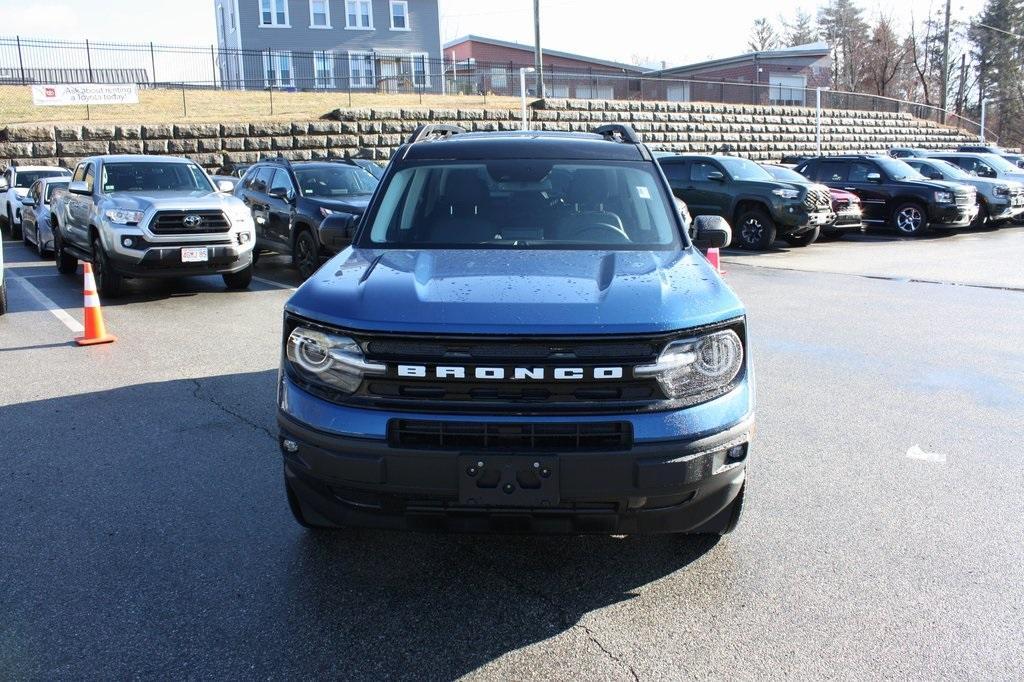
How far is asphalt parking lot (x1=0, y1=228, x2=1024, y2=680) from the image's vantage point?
3.13 m

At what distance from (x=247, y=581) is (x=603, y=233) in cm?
239

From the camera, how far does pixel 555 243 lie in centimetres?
448

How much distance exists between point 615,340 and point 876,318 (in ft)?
25.1

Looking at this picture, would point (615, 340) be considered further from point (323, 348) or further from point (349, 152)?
point (349, 152)

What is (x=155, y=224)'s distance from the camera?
10.8 m

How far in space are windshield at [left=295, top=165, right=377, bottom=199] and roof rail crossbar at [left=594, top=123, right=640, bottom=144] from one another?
25.6ft


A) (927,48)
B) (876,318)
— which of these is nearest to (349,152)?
(876,318)

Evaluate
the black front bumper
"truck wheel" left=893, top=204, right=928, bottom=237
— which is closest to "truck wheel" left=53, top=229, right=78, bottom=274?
the black front bumper

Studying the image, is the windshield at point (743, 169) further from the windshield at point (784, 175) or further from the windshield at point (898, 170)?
the windshield at point (898, 170)

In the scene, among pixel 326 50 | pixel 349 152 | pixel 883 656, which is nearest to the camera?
pixel 883 656

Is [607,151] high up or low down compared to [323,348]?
up

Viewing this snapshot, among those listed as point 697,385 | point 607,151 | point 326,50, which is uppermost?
point 326,50

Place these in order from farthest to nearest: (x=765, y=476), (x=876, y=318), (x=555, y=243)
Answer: (x=876, y=318), (x=765, y=476), (x=555, y=243)

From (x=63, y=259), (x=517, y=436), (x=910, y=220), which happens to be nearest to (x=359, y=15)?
(x=910, y=220)
